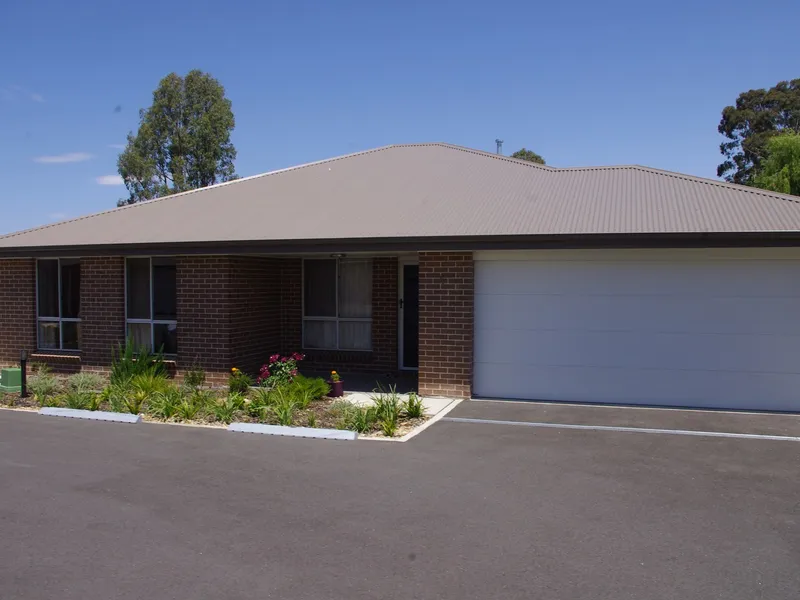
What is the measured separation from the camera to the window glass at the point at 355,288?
50.2 ft

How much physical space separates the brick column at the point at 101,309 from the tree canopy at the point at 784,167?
2735cm

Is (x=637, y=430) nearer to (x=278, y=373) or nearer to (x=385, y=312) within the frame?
(x=278, y=373)

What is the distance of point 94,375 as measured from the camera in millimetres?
14172

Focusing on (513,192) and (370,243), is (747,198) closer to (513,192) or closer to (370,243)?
(513,192)

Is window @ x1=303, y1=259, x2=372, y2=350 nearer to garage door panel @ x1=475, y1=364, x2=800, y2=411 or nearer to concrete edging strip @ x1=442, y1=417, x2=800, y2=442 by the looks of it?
garage door panel @ x1=475, y1=364, x2=800, y2=411

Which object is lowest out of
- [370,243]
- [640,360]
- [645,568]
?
[645,568]

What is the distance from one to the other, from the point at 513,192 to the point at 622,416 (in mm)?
5053

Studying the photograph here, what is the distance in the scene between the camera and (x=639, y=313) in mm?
11359

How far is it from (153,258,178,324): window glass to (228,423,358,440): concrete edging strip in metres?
4.89

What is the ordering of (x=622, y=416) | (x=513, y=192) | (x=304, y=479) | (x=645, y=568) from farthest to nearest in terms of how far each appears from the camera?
(x=513, y=192)
(x=622, y=416)
(x=304, y=479)
(x=645, y=568)

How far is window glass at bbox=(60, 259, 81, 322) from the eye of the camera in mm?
15312

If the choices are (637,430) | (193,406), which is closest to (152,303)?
(193,406)

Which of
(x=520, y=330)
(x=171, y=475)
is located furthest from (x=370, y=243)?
(x=171, y=475)

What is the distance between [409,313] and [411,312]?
5 centimetres
